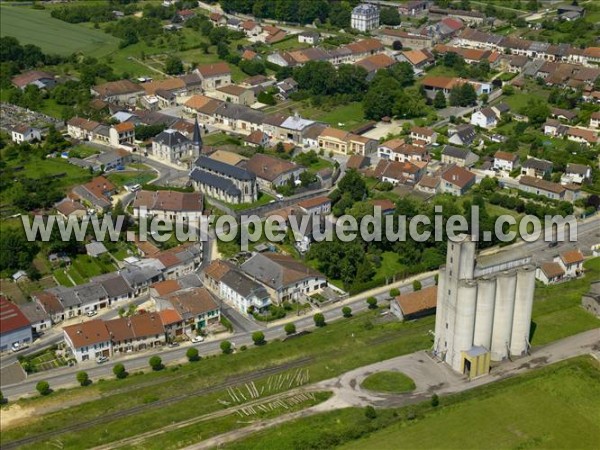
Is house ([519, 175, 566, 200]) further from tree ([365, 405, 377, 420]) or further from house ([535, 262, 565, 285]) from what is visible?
tree ([365, 405, 377, 420])

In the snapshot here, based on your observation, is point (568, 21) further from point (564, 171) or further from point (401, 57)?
point (564, 171)

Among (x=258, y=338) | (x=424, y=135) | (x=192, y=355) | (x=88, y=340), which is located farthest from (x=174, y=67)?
(x=192, y=355)

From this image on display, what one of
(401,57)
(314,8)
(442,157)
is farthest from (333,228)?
(314,8)

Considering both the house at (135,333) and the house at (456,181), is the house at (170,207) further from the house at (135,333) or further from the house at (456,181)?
the house at (456,181)

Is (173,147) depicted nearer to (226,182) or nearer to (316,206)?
(226,182)

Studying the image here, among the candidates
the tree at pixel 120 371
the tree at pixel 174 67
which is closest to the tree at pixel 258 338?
the tree at pixel 120 371

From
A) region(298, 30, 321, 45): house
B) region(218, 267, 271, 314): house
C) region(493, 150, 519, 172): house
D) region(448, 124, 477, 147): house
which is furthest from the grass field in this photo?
region(298, 30, 321, 45): house
